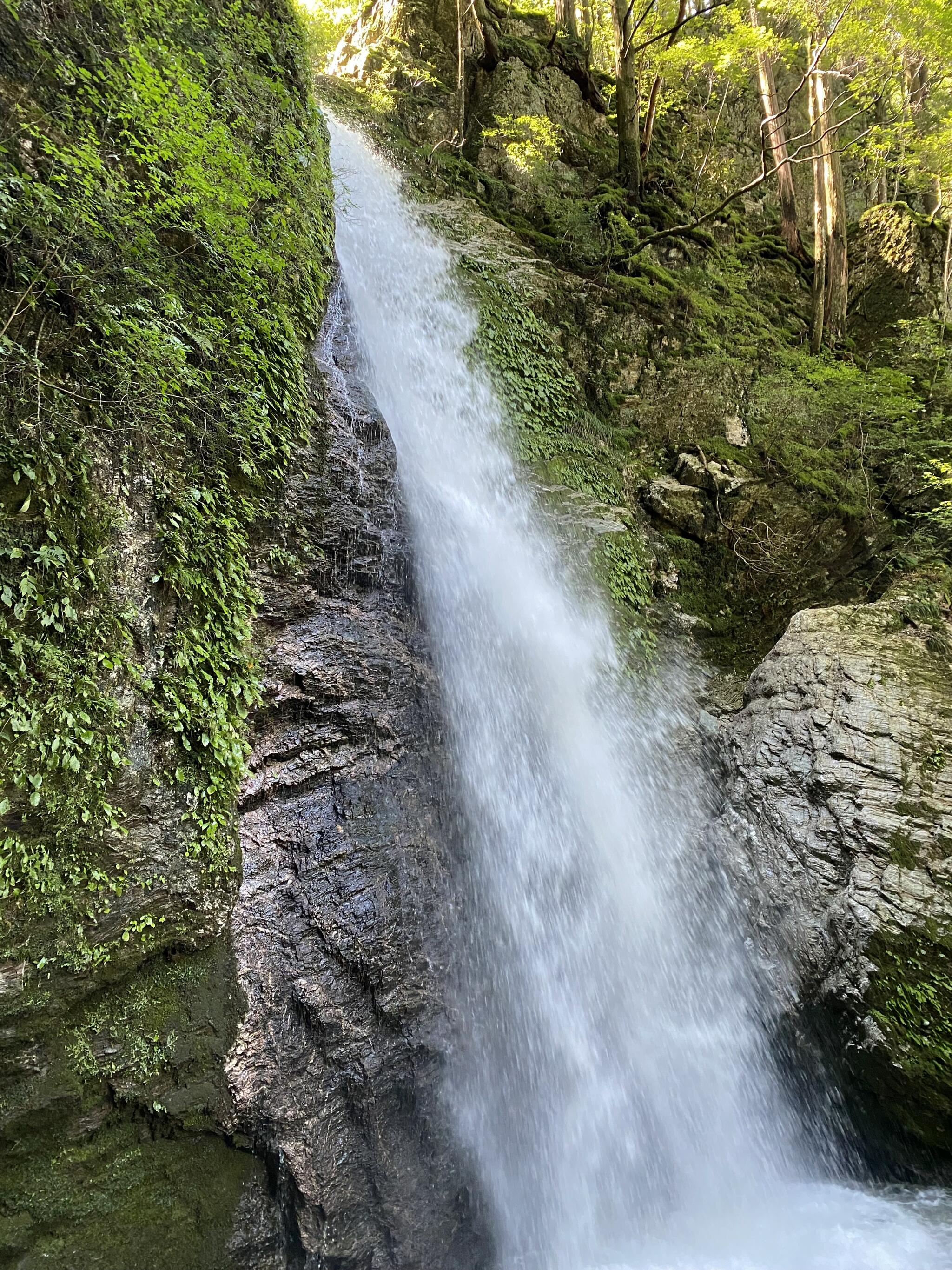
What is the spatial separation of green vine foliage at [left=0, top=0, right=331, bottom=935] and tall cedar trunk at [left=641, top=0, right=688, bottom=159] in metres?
8.65

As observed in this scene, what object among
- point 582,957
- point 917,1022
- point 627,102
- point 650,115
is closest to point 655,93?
point 650,115

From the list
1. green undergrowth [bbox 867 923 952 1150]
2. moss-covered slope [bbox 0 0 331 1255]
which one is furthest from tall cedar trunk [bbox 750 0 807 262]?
green undergrowth [bbox 867 923 952 1150]

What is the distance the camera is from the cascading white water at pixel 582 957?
13.3 feet

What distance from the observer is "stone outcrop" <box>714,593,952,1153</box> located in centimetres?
426

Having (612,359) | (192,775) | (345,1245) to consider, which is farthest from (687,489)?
(345,1245)

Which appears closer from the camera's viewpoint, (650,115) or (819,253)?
(650,115)

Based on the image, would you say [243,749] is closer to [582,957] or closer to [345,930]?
[345,930]

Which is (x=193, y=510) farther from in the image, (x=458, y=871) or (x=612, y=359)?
(x=612, y=359)

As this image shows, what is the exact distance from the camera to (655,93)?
11250mm

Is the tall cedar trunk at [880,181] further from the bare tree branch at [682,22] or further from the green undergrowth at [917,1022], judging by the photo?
the green undergrowth at [917,1022]

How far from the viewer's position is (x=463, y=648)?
595 cm

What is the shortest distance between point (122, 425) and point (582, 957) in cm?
485

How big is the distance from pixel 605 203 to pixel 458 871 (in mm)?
11707

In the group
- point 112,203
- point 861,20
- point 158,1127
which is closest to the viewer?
point 158,1127
